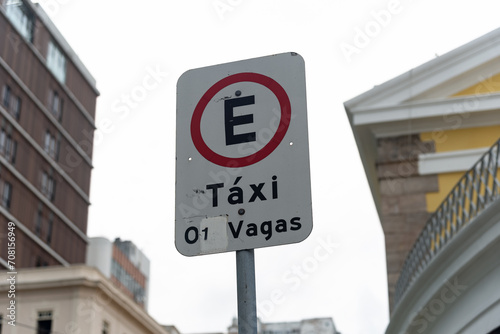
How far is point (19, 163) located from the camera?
5631 centimetres

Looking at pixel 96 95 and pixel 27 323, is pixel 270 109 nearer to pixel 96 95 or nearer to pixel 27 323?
pixel 27 323

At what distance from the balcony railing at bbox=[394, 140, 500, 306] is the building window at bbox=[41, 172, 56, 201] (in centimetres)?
4612

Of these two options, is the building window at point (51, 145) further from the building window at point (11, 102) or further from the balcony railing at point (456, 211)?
the balcony railing at point (456, 211)

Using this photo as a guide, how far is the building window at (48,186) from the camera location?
5959 centimetres

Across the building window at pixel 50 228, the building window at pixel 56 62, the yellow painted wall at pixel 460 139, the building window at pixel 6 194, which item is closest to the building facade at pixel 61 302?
the building window at pixel 6 194

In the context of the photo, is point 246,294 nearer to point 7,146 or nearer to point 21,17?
point 7,146

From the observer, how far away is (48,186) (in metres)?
60.3

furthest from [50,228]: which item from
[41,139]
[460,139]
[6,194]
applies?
[460,139]

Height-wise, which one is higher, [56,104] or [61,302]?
[56,104]

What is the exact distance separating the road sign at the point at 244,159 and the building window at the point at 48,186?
187 feet

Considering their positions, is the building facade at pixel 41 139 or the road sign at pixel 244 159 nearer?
the road sign at pixel 244 159

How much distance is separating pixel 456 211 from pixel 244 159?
9.64 metres

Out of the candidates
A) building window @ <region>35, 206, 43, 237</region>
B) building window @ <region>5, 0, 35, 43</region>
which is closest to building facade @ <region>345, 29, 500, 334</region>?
building window @ <region>35, 206, 43, 237</region>

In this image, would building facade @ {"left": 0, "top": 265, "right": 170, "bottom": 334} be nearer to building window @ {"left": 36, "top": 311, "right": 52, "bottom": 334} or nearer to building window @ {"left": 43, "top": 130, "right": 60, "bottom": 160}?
building window @ {"left": 36, "top": 311, "right": 52, "bottom": 334}
